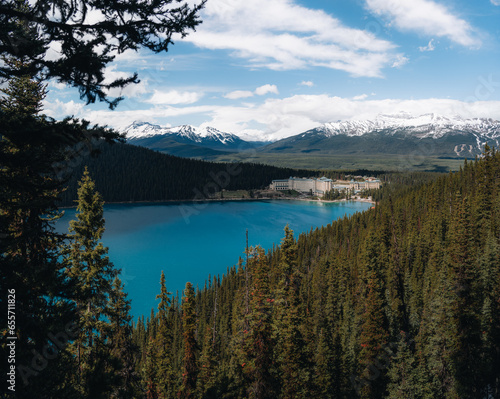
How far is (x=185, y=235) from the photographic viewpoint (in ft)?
406

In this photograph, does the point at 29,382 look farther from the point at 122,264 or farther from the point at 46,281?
the point at 122,264

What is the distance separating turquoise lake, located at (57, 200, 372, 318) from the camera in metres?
81.2

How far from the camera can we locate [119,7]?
6312 mm

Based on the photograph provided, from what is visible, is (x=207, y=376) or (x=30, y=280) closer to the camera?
(x=30, y=280)

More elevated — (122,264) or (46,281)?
(46,281)

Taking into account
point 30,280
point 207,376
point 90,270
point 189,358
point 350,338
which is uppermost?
point 30,280

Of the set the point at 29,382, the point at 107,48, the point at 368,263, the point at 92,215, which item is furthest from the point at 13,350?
the point at 368,263

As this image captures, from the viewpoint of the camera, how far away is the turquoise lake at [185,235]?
81188mm

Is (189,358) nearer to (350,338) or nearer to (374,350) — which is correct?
(374,350)

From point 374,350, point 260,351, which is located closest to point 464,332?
point 374,350

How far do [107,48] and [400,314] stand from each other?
47.4m

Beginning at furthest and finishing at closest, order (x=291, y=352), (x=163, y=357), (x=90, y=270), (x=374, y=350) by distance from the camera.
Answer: (x=374, y=350) → (x=163, y=357) → (x=291, y=352) → (x=90, y=270)

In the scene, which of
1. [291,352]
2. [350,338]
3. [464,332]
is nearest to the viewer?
[291,352]

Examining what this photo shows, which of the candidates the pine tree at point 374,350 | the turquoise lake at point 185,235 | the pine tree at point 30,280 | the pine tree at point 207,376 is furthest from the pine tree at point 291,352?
the turquoise lake at point 185,235
